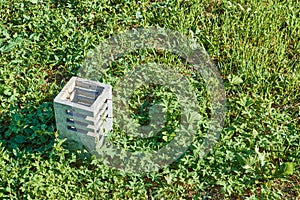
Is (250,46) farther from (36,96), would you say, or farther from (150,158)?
(36,96)

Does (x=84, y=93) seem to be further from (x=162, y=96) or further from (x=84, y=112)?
(x=162, y=96)

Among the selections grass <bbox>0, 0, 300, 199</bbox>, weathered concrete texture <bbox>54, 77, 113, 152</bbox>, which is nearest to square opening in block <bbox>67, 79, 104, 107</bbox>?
weathered concrete texture <bbox>54, 77, 113, 152</bbox>

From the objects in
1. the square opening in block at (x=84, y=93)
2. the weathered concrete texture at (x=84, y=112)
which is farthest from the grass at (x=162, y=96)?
the square opening in block at (x=84, y=93)

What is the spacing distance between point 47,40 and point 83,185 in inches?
67.0

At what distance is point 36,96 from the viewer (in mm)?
3883

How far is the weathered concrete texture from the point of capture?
3246 mm

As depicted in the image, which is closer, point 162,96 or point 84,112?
point 84,112

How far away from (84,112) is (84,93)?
0.30 m

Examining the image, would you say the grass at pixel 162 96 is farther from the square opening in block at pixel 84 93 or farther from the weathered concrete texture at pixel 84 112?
the square opening in block at pixel 84 93

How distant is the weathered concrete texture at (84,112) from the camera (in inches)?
128

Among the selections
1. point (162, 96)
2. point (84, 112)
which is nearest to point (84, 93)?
point (84, 112)

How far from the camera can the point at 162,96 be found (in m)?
3.96

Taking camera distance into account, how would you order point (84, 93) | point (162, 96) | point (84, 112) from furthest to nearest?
point (162, 96), point (84, 93), point (84, 112)

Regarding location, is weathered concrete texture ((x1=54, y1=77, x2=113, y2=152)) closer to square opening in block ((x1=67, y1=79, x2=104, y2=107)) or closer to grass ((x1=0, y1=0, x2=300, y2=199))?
square opening in block ((x1=67, y1=79, x2=104, y2=107))
